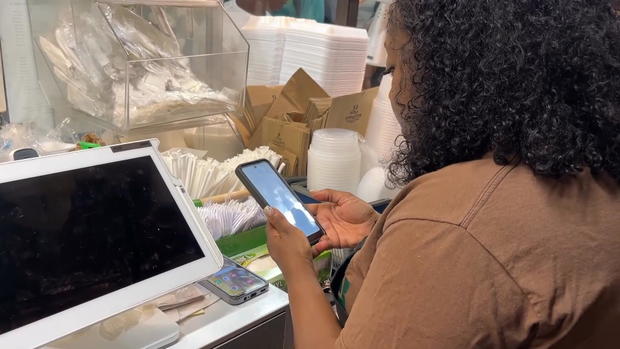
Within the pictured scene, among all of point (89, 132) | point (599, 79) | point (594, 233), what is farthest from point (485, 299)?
point (89, 132)

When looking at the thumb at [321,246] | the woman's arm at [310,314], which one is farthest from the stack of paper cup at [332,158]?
the woman's arm at [310,314]

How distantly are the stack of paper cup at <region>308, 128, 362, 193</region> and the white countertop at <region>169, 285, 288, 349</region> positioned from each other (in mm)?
511

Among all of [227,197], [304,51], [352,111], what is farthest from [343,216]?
[304,51]

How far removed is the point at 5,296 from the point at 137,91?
2.43 ft

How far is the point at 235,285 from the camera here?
39.7 inches

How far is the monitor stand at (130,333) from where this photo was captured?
806mm

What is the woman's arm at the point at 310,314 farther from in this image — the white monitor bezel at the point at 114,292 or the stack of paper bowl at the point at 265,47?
the stack of paper bowl at the point at 265,47

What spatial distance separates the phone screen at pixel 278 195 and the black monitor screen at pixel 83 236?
29 centimetres

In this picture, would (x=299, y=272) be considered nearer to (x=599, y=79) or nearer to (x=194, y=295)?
(x=194, y=295)

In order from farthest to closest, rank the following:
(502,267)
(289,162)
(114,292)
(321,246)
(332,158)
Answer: (289,162) < (332,158) < (321,246) < (114,292) < (502,267)

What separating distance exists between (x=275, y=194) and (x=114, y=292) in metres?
0.47

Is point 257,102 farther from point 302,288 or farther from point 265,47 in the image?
point 302,288

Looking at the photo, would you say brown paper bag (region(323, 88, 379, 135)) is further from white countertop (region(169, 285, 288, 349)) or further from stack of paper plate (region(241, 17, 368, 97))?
white countertop (region(169, 285, 288, 349))

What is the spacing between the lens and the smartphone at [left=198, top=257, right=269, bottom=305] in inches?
38.5
